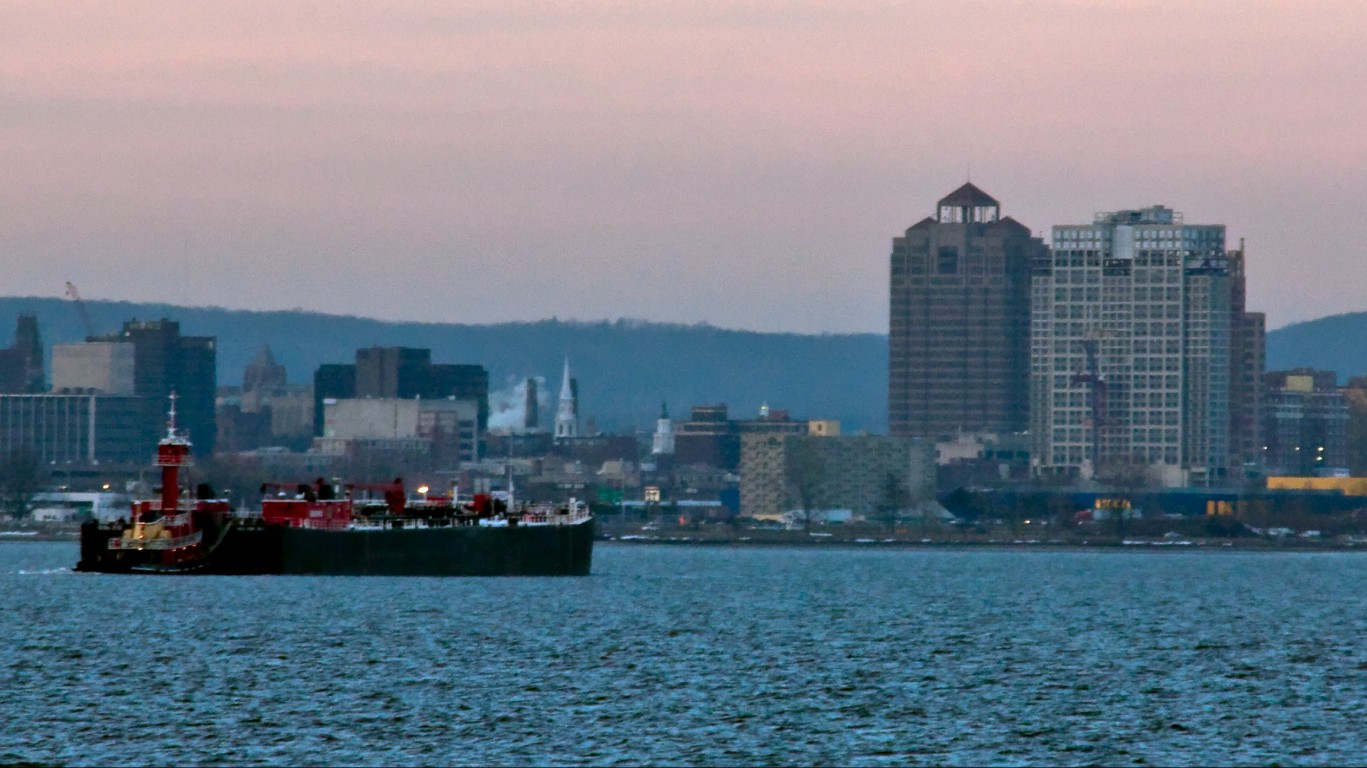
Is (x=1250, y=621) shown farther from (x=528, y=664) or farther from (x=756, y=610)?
(x=528, y=664)

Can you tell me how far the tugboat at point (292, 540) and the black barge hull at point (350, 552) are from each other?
69mm

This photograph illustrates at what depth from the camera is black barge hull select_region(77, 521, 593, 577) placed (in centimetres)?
19088

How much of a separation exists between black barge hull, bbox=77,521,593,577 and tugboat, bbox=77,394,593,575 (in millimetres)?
69

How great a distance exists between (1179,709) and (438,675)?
98.9ft

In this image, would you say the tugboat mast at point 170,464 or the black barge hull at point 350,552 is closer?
the tugboat mast at point 170,464

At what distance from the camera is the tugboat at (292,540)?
626ft

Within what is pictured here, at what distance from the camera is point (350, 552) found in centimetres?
19325

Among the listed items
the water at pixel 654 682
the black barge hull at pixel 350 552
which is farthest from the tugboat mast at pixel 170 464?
the water at pixel 654 682

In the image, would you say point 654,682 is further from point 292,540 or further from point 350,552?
point 350,552

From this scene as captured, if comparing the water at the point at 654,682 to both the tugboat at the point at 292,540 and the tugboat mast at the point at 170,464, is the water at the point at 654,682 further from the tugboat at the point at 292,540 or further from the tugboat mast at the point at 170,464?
the tugboat at the point at 292,540

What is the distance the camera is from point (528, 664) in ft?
387

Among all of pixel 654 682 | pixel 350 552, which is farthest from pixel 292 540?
pixel 654 682

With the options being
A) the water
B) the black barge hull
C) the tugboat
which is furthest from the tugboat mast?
the water

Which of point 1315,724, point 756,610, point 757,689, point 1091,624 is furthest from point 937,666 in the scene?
point 756,610
